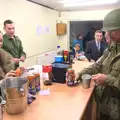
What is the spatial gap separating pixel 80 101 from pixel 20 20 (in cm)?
288

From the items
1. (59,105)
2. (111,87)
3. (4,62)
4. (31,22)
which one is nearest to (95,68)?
(111,87)

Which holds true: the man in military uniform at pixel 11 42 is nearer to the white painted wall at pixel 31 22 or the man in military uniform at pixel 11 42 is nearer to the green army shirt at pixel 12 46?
the green army shirt at pixel 12 46

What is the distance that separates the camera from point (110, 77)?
1.48 metres

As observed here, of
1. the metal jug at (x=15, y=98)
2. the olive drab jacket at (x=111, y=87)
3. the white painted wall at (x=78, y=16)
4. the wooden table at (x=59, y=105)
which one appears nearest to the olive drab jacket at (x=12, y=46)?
the wooden table at (x=59, y=105)

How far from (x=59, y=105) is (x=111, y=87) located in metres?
0.59

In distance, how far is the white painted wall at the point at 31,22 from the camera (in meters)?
3.41

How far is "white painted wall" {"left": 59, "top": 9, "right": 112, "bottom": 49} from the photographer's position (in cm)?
539

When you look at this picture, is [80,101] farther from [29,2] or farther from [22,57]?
[29,2]

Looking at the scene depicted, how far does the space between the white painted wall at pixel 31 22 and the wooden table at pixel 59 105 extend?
7.34 ft

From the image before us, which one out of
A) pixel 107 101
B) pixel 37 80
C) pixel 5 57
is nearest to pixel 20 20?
pixel 5 57

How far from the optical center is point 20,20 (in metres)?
3.72

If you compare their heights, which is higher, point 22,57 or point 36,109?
point 22,57

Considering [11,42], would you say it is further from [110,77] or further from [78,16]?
[78,16]

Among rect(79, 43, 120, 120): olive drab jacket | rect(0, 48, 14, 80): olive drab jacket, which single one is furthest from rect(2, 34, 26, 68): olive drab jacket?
rect(79, 43, 120, 120): olive drab jacket
